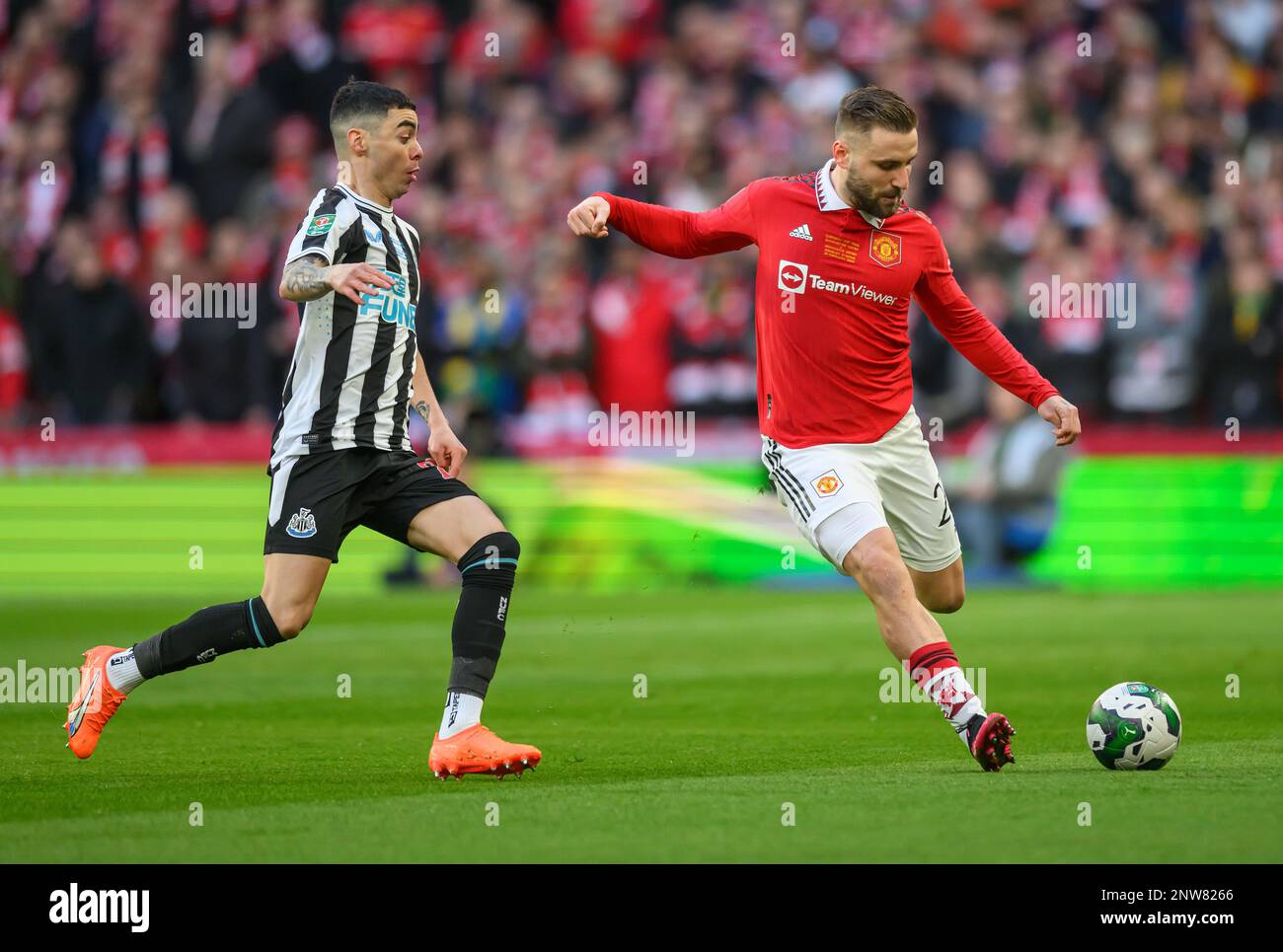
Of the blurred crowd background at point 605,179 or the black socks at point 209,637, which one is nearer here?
the black socks at point 209,637

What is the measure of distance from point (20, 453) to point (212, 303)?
7.52 feet

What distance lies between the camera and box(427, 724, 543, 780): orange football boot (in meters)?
7.54

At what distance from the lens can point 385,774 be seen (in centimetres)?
786

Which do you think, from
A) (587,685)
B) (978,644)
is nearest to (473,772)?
(587,685)

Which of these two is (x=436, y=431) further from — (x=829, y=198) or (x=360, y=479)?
(x=829, y=198)

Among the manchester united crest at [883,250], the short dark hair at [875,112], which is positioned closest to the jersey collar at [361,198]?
the short dark hair at [875,112]

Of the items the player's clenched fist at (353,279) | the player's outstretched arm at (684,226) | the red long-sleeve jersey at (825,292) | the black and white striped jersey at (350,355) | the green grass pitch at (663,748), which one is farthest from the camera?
the player's outstretched arm at (684,226)

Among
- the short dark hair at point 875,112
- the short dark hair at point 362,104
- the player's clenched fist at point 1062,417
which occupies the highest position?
the short dark hair at point 362,104

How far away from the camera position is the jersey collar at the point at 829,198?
26.4 ft

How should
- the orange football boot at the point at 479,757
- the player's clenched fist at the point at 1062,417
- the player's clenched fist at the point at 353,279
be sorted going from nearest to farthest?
the player's clenched fist at the point at 353,279 → the orange football boot at the point at 479,757 → the player's clenched fist at the point at 1062,417

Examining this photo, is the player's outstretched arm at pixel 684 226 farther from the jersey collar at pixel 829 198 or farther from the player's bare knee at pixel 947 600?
the player's bare knee at pixel 947 600

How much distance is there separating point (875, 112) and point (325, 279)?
221cm

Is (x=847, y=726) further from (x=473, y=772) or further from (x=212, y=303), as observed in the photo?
(x=212, y=303)

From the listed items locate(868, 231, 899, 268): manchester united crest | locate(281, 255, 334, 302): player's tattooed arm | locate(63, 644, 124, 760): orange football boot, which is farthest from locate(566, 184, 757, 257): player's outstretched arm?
locate(63, 644, 124, 760): orange football boot
